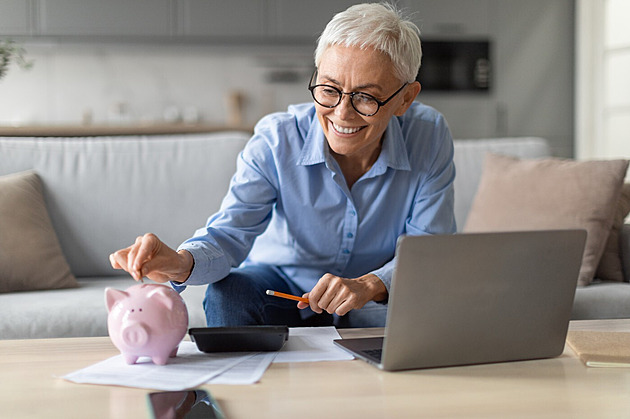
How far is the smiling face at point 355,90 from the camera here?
1334mm

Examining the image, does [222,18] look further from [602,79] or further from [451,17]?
[602,79]

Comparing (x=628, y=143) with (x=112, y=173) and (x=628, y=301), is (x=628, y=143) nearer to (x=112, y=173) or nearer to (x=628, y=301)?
(x=628, y=301)

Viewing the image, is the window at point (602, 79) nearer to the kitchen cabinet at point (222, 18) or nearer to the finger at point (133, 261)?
the kitchen cabinet at point (222, 18)

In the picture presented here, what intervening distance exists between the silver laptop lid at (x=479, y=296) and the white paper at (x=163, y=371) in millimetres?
255

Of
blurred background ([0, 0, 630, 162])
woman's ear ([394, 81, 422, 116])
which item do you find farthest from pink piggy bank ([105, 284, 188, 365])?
blurred background ([0, 0, 630, 162])

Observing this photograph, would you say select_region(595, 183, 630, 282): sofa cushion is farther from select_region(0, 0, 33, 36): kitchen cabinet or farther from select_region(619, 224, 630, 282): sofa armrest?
select_region(0, 0, 33, 36): kitchen cabinet

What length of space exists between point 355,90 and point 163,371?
2.24 feet

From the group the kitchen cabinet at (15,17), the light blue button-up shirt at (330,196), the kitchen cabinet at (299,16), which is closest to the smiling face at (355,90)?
the light blue button-up shirt at (330,196)

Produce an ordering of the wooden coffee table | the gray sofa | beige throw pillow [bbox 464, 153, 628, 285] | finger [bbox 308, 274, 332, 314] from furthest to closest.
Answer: the gray sofa, beige throw pillow [bbox 464, 153, 628, 285], finger [bbox 308, 274, 332, 314], the wooden coffee table

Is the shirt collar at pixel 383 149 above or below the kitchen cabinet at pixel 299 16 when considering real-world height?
below

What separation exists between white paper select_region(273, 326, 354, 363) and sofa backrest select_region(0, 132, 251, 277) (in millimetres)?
1071

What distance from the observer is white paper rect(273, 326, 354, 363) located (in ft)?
3.43

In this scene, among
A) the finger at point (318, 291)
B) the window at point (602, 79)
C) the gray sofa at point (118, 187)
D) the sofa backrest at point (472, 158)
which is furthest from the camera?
the window at point (602, 79)

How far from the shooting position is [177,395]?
0.84m
